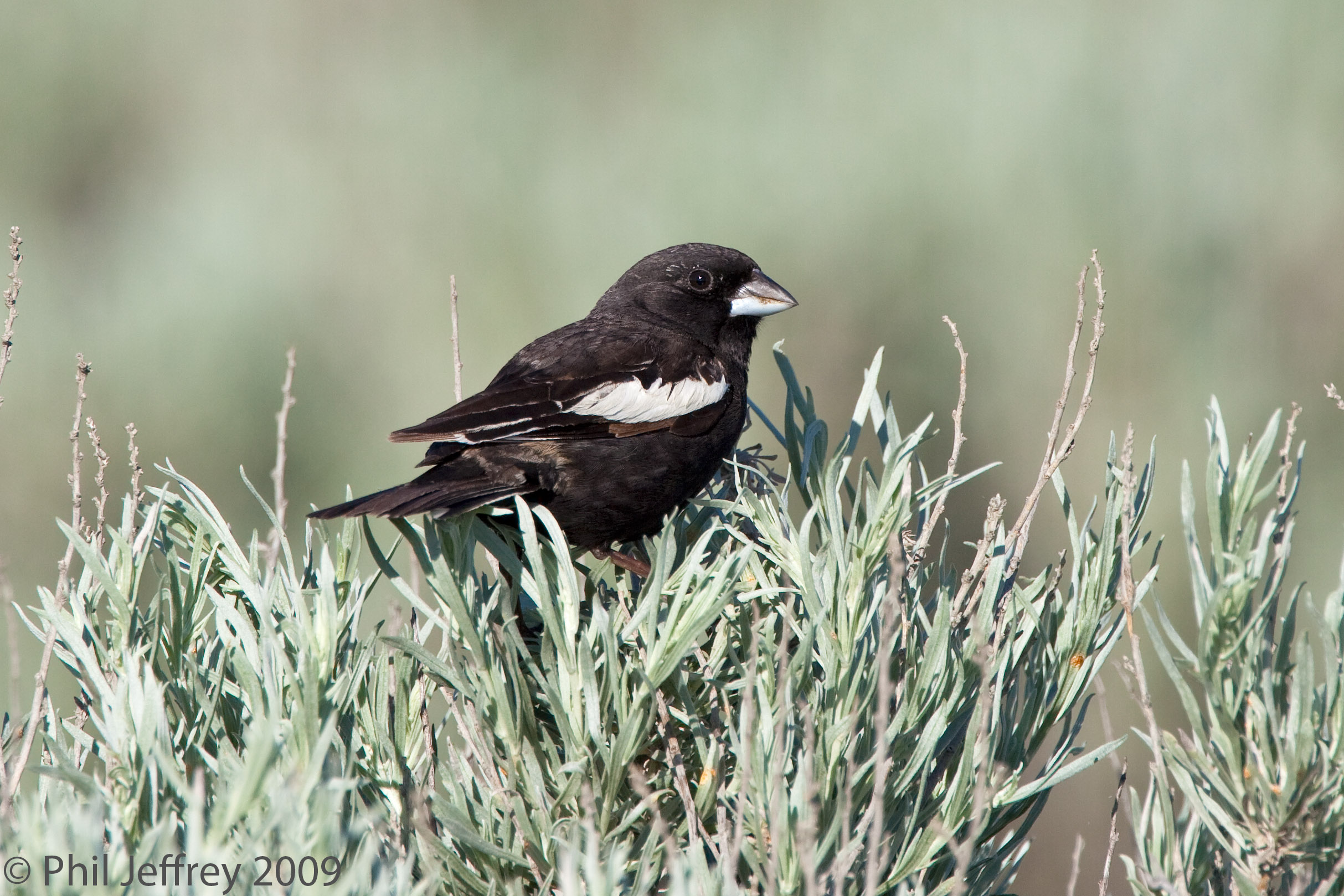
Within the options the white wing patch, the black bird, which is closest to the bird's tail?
the black bird

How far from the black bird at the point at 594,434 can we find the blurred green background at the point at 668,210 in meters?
1.46

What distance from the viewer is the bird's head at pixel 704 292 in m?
3.41

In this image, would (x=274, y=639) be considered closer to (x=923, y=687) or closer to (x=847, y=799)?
(x=847, y=799)

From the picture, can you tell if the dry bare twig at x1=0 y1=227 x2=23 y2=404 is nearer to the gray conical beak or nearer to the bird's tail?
the bird's tail

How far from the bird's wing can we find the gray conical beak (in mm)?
350

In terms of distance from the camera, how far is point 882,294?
4.45 metres

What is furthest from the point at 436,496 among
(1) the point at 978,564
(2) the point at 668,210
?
(2) the point at 668,210

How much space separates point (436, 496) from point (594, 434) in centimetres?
57

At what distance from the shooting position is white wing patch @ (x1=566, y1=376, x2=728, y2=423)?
2.80 metres

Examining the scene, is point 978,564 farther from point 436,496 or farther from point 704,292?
point 704,292

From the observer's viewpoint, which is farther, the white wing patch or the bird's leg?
the white wing patch

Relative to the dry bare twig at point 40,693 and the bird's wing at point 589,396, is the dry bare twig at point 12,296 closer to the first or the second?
the dry bare twig at point 40,693

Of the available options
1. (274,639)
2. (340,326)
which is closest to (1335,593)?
(274,639)

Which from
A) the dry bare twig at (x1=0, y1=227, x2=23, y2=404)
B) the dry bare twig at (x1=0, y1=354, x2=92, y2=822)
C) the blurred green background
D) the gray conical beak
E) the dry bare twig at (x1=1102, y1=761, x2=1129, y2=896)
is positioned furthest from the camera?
the blurred green background
